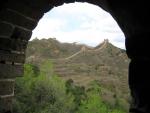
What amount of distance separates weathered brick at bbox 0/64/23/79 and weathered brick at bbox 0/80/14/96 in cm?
5

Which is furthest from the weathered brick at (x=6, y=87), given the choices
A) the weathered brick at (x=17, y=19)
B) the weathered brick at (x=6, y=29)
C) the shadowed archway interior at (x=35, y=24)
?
the weathered brick at (x=17, y=19)

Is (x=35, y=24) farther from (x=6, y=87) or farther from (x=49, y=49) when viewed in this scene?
(x=49, y=49)

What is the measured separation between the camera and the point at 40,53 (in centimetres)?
2117

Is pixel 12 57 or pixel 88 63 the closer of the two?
pixel 12 57

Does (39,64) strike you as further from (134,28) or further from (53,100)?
(134,28)

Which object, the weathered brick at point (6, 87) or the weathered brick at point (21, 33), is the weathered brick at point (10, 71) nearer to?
the weathered brick at point (6, 87)

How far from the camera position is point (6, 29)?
7.68 ft

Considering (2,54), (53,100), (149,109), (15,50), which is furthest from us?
(53,100)

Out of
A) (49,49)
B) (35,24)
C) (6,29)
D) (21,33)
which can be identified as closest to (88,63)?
(49,49)

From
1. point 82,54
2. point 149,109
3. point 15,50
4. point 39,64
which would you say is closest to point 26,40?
point 15,50

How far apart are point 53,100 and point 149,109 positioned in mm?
13059

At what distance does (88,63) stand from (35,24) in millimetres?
17708

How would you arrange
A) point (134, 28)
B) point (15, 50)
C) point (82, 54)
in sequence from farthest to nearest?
point (82, 54) < point (15, 50) < point (134, 28)

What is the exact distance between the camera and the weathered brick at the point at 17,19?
7.50ft
